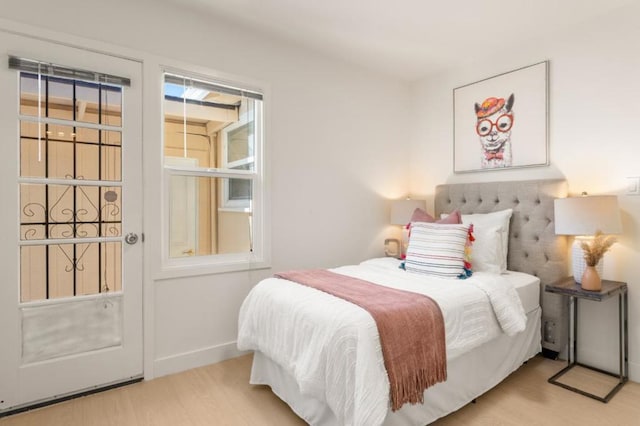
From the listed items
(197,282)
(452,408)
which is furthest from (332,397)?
(197,282)

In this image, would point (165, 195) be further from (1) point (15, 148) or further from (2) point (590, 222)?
(2) point (590, 222)

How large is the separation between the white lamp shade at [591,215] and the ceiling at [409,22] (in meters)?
1.33

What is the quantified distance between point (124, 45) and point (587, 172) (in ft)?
11.0

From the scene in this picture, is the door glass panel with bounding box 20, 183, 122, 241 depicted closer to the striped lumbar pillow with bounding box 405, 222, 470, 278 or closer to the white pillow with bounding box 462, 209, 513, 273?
the striped lumbar pillow with bounding box 405, 222, 470, 278

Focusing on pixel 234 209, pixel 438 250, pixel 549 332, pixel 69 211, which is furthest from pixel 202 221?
pixel 549 332

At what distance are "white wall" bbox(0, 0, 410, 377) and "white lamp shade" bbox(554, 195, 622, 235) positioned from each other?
5.51 feet

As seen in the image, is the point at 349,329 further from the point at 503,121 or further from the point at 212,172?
the point at 503,121

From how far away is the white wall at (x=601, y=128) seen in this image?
7.93ft

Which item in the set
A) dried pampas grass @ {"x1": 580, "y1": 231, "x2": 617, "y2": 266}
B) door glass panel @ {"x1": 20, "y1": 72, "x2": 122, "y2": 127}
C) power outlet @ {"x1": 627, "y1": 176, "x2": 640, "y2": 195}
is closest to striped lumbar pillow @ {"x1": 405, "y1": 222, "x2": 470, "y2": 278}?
dried pampas grass @ {"x1": 580, "y1": 231, "x2": 617, "y2": 266}

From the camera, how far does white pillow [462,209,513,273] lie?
8.80 feet

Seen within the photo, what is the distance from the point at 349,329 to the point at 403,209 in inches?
82.1

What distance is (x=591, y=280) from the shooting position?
2.27 m

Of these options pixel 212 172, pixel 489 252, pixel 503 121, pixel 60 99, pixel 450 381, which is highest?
pixel 503 121

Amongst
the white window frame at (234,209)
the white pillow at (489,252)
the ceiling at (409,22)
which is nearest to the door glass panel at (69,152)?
the white window frame at (234,209)
